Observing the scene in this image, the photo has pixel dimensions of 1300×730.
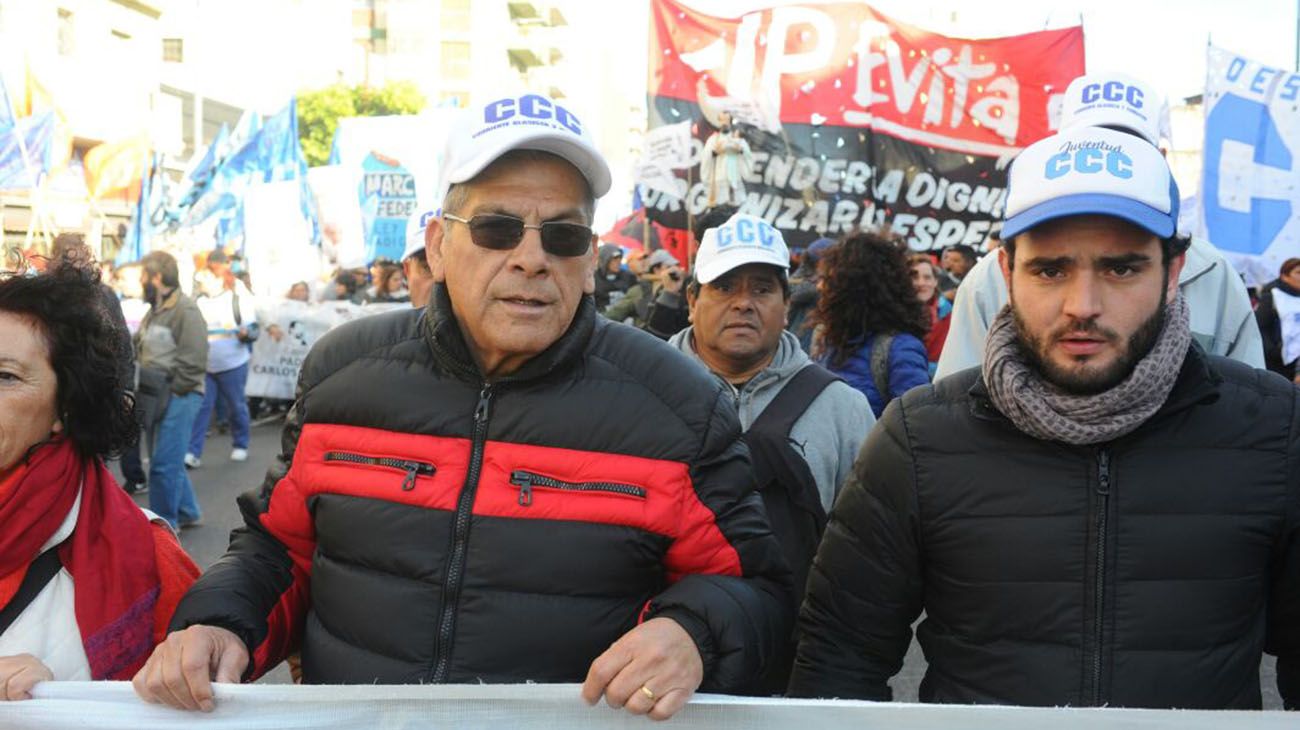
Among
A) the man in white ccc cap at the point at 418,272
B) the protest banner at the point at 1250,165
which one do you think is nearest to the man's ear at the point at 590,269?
the man in white ccc cap at the point at 418,272

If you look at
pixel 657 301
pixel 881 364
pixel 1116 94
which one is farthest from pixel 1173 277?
pixel 657 301

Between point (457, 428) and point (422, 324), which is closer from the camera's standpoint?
point (457, 428)

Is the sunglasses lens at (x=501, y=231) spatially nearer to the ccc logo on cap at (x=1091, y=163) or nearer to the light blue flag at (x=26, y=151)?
the ccc logo on cap at (x=1091, y=163)

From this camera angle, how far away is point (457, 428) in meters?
2.15

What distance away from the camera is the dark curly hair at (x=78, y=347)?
254 centimetres

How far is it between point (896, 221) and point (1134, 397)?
25.8 feet

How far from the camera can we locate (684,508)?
2100 mm

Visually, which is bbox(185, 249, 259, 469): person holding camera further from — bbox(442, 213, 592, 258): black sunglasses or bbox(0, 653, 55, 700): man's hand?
bbox(442, 213, 592, 258): black sunglasses

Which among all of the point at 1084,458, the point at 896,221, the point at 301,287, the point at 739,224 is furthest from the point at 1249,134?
the point at 301,287

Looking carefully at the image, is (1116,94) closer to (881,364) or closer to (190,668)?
(881,364)

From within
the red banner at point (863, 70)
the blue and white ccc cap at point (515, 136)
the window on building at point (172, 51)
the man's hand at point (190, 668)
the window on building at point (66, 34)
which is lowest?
the man's hand at point (190, 668)

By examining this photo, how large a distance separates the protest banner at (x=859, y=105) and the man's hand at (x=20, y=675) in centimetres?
749

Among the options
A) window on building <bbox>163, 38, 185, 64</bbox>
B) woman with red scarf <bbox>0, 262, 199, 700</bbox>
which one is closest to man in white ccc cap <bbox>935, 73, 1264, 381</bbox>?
woman with red scarf <bbox>0, 262, 199, 700</bbox>

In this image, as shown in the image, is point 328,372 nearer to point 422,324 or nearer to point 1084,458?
point 422,324
